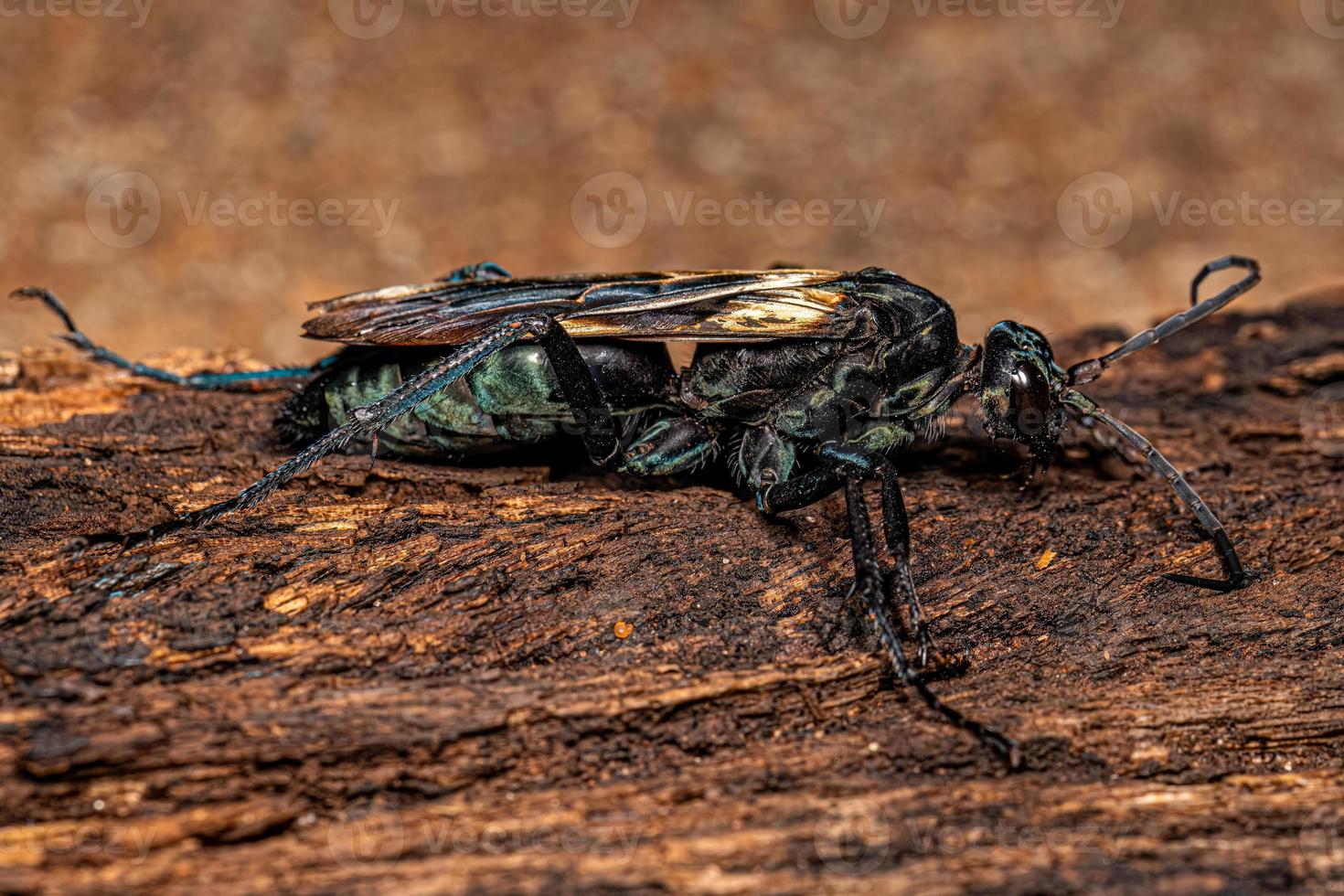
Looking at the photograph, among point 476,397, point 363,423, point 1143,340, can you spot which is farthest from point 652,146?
point 363,423

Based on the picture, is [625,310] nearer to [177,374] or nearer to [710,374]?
[710,374]

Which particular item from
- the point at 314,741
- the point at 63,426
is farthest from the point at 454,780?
the point at 63,426

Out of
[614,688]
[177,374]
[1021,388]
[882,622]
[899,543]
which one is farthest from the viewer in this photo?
[177,374]

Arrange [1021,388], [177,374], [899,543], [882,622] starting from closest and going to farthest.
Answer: [882,622], [899,543], [1021,388], [177,374]

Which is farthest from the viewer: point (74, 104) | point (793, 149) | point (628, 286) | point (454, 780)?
point (793, 149)

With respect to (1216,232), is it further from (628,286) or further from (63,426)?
(63,426)
